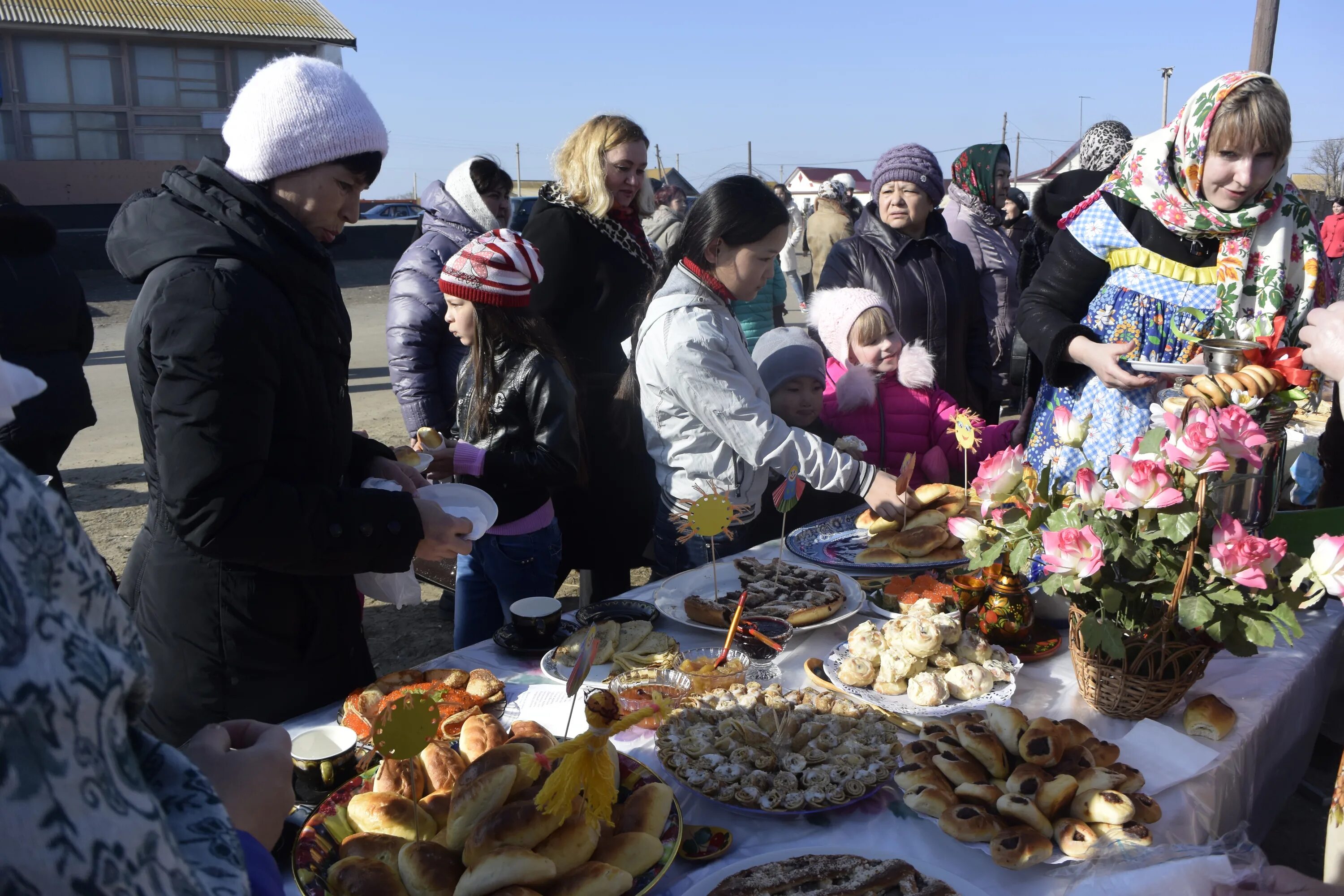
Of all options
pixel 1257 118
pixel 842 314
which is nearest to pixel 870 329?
pixel 842 314

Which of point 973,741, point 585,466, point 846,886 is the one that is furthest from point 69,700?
point 585,466

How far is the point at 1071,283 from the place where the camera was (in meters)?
2.67

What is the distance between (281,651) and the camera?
1713 mm

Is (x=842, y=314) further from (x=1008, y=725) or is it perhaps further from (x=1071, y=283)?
(x=1008, y=725)

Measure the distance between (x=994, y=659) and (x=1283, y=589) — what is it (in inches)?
19.5

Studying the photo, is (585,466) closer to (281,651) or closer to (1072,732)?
(281,651)

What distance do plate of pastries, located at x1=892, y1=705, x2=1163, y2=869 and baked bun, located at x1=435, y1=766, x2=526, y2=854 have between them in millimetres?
602

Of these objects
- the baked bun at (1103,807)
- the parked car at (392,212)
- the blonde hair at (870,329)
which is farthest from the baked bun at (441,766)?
the parked car at (392,212)

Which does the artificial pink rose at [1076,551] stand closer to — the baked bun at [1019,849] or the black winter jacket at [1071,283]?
the baked bun at [1019,849]

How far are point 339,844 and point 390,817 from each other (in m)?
0.08

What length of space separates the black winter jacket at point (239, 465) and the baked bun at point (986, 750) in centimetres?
99

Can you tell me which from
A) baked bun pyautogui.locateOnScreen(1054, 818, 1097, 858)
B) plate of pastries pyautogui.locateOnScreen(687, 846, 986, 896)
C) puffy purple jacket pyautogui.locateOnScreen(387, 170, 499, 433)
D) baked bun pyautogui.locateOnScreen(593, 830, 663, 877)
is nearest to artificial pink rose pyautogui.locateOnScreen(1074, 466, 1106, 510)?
baked bun pyautogui.locateOnScreen(1054, 818, 1097, 858)

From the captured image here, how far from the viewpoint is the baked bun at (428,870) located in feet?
3.68

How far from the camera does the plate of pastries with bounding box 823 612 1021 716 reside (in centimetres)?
169
